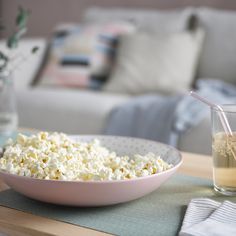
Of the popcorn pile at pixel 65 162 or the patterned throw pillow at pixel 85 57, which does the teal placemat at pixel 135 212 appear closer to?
the popcorn pile at pixel 65 162

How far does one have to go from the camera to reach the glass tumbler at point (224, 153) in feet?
3.30

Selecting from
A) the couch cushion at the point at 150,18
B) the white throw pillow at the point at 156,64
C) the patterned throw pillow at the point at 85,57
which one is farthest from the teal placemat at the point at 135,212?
the couch cushion at the point at 150,18

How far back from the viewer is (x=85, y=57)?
9.99 ft

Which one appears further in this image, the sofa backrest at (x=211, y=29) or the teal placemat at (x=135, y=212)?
the sofa backrest at (x=211, y=29)

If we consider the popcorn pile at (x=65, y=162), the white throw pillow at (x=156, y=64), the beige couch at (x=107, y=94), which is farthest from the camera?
the white throw pillow at (x=156, y=64)

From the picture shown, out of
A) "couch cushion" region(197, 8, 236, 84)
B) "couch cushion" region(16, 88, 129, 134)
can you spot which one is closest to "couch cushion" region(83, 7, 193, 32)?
"couch cushion" region(197, 8, 236, 84)

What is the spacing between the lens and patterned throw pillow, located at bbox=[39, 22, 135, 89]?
3.04 metres

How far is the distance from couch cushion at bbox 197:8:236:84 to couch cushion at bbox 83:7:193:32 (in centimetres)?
14

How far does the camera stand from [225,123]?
1011 millimetres

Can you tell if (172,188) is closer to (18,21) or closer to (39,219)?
(39,219)

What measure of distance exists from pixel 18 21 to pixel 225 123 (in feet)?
3.05

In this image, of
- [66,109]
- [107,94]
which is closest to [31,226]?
[66,109]

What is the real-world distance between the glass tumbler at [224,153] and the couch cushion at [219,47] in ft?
6.33

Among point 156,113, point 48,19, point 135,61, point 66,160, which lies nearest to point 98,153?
point 66,160
